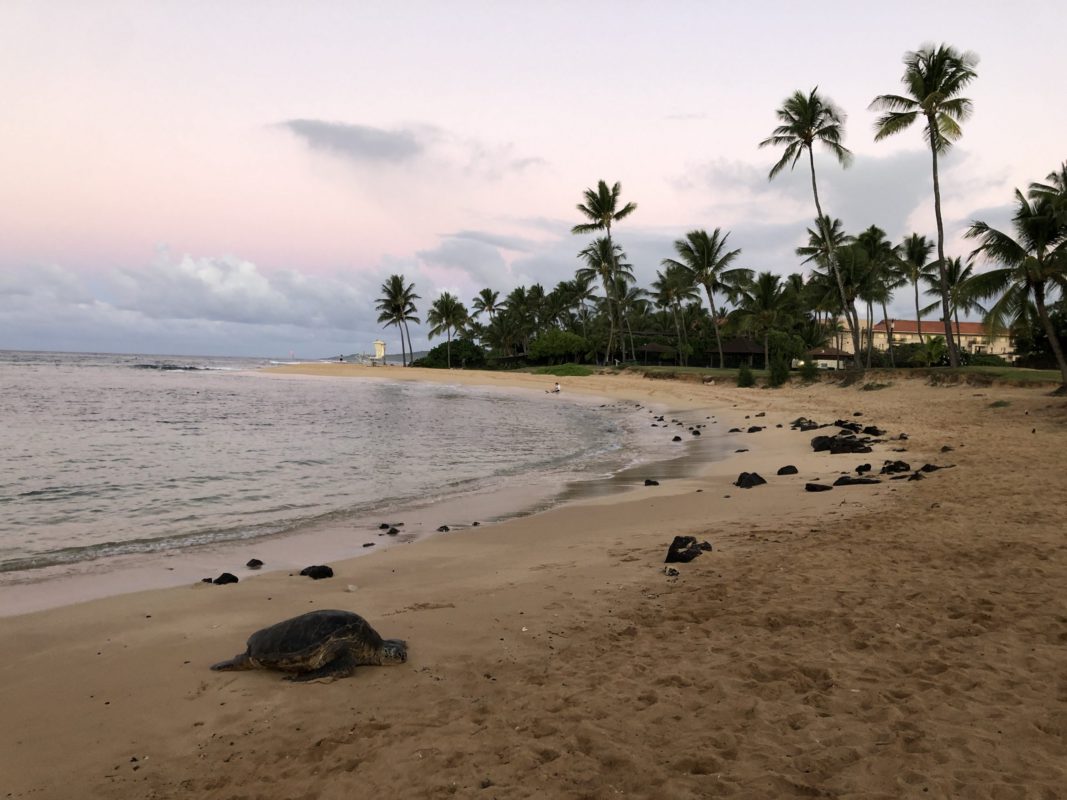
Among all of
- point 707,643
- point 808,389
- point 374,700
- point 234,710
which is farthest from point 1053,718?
point 808,389

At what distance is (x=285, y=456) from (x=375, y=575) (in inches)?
458

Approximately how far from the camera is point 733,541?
26.3 feet

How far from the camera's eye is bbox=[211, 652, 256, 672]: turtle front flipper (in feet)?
15.9

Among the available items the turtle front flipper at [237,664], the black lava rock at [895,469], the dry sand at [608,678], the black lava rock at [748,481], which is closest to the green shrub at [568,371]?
the black lava rock at [748,481]

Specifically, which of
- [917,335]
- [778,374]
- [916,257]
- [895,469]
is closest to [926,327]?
[917,335]

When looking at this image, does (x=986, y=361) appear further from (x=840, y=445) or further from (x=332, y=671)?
(x=332, y=671)

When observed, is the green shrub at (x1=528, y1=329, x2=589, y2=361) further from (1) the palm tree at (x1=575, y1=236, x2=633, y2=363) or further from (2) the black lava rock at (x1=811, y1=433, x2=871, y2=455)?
(2) the black lava rock at (x1=811, y1=433, x2=871, y2=455)

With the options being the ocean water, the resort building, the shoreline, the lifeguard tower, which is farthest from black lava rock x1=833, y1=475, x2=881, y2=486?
the lifeguard tower

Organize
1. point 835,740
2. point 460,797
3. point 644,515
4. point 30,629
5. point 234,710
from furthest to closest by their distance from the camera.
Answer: point 644,515 → point 30,629 → point 234,710 → point 835,740 → point 460,797

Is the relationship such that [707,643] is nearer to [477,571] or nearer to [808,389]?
[477,571]

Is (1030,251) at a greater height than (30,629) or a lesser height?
greater

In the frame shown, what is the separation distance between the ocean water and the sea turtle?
5.00 metres

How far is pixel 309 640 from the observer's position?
15.7 ft

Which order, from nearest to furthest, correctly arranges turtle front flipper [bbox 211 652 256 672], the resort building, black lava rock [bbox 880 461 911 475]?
turtle front flipper [bbox 211 652 256 672] → black lava rock [bbox 880 461 911 475] → the resort building
